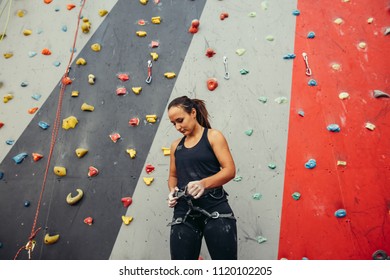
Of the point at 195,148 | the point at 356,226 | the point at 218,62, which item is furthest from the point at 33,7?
the point at 356,226

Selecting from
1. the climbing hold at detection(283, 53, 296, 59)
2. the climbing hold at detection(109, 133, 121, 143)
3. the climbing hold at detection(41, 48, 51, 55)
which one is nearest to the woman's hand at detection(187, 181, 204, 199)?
the climbing hold at detection(109, 133, 121, 143)

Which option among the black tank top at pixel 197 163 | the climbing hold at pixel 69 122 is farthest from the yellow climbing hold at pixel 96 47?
the black tank top at pixel 197 163

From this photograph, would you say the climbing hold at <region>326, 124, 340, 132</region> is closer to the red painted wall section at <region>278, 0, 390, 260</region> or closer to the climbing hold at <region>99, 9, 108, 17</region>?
the red painted wall section at <region>278, 0, 390, 260</region>

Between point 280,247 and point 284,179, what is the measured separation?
0.42m

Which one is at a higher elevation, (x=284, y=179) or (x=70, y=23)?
(x=70, y=23)

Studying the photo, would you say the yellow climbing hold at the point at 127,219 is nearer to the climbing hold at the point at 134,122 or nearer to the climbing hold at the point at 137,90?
the climbing hold at the point at 134,122

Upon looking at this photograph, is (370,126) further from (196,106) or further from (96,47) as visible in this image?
(96,47)

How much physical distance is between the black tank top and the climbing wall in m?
0.77

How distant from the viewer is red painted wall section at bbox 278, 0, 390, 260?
83.0 inches

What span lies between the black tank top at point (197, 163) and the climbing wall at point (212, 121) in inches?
30.4

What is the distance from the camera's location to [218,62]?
2625 mm

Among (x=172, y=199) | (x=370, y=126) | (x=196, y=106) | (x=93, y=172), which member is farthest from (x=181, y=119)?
(x=370, y=126)

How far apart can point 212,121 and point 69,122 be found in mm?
1035

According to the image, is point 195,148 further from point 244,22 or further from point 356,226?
point 244,22
